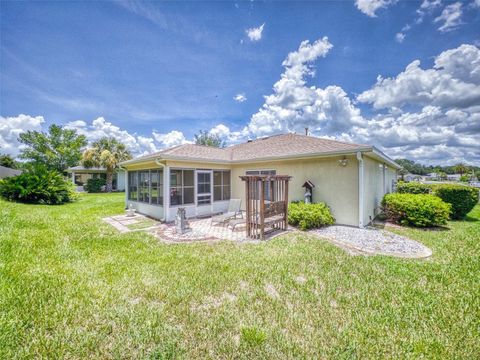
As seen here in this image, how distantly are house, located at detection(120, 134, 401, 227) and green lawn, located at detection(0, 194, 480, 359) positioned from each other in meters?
3.34

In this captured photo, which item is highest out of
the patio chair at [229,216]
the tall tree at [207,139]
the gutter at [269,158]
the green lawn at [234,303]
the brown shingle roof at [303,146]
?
the tall tree at [207,139]

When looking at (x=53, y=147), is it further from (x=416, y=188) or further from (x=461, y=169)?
(x=461, y=169)

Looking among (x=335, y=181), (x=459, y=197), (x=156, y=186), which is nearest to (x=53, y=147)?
(x=156, y=186)

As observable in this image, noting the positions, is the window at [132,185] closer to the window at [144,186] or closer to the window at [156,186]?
the window at [144,186]

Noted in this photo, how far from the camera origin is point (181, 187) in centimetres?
996

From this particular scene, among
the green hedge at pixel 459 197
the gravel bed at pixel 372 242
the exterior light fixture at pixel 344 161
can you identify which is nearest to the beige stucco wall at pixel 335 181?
the exterior light fixture at pixel 344 161

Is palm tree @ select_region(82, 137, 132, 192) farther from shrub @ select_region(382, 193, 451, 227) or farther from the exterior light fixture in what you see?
shrub @ select_region(382, 193, 451, 227)

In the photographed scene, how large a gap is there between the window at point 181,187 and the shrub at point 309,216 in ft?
16.5

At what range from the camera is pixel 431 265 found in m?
4.72

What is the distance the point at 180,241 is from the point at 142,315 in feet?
12.1

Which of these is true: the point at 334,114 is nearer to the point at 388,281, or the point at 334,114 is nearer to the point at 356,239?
the point at 356,239

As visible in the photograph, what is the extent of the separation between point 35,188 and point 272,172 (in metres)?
15.9

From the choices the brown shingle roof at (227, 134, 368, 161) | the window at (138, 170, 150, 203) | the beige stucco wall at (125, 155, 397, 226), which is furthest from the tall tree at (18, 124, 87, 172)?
the brown shingle roof at (227, 134, 368, 161)

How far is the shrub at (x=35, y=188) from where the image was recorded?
13445 mm
